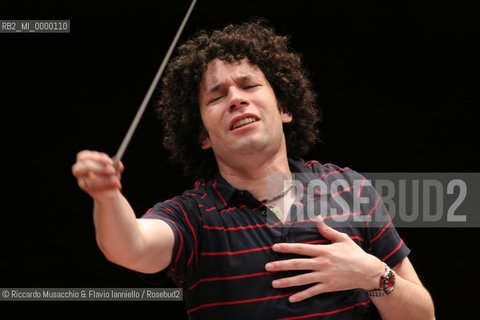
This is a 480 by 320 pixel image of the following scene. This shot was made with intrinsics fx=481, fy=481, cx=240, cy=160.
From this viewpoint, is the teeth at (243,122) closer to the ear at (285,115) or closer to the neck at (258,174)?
the neck at (258,174)

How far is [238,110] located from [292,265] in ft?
1.61

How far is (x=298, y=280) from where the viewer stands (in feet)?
3.91

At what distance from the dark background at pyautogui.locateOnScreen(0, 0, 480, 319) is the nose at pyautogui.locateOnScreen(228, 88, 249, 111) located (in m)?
0.69

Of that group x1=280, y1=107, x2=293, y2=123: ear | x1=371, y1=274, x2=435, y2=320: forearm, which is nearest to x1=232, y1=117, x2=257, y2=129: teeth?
x1=280, y1=107, x2=293, y2=123: ear

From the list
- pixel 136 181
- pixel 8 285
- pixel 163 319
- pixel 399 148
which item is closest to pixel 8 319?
pixel 8 285

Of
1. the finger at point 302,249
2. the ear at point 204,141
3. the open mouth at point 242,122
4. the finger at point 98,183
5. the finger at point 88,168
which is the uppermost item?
the ear at point 204,141

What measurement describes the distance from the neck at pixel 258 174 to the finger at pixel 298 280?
1.01ft

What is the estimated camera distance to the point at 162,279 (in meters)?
1.17

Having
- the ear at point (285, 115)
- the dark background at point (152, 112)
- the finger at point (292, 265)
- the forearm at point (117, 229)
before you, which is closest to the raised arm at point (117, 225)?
the forearm at point (117, 229)

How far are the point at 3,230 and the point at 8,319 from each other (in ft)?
1.27

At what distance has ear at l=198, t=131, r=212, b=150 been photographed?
1.61 meters

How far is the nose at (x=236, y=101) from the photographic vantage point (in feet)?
4.68

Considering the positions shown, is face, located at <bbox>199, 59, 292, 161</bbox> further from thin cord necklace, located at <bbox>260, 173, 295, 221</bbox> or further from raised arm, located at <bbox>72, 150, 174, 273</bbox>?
raised arm, located at <bbox>72, 150, 174, 273</bbox>

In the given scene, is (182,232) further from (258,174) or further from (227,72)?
(227,72)
